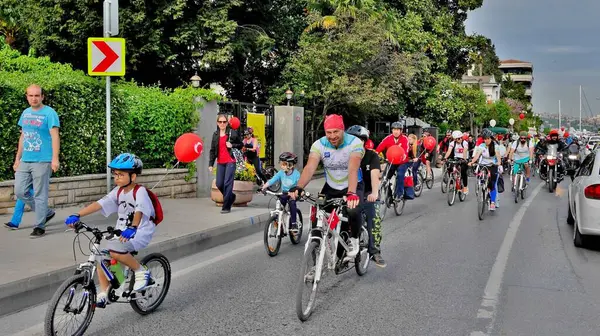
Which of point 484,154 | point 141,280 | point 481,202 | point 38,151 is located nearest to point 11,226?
point 38,151

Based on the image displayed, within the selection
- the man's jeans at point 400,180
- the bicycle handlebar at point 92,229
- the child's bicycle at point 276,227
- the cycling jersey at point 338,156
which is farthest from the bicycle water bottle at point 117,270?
the man's jeans at point 400,180

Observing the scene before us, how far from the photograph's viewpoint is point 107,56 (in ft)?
28.3

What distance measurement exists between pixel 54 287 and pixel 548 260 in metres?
6.34

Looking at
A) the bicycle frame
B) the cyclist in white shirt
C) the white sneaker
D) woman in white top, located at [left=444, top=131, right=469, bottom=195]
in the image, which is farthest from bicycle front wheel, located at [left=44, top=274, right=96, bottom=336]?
the cyclist in white shirt

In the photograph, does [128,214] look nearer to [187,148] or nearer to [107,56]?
[187,148]

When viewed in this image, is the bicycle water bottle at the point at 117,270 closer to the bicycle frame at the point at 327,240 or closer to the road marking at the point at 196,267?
the road marking at the point at 196,267

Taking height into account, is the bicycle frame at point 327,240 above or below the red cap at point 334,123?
below

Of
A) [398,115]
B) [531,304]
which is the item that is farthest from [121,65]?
[398,115]

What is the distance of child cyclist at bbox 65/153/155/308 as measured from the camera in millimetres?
5062

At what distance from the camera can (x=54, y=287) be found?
248 inches

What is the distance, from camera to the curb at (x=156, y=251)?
577cm

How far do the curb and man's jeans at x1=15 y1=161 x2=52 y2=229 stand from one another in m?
1.57

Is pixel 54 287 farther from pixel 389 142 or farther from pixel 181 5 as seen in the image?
pixel 181 5

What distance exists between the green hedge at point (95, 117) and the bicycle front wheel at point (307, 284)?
6.56 metres
